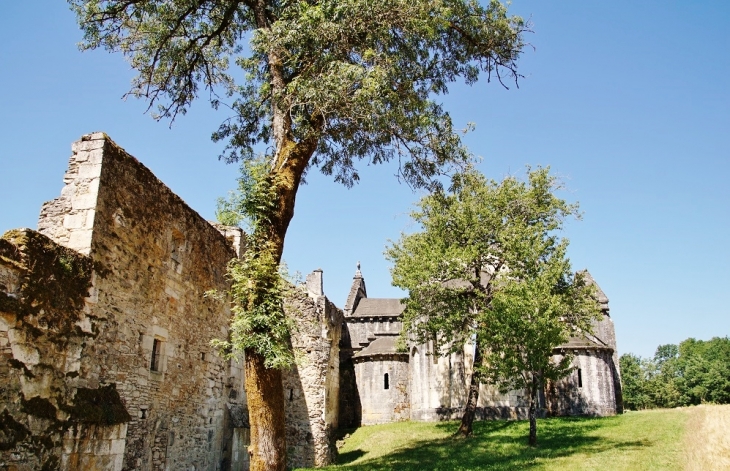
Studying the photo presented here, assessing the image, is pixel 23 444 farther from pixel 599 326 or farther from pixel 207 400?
pixel 599 326

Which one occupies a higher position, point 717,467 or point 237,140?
point 237,140

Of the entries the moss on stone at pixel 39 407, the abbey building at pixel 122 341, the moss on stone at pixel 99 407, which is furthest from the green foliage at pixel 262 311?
the moss on stone at pixel 39 407

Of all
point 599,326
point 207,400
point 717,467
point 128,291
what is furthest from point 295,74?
point 599,326

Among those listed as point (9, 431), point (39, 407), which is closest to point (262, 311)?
Result: point (39, 407)

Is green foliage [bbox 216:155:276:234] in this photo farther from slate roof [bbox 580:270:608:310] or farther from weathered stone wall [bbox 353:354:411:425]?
slate roof [bbox 580:270:608:310]

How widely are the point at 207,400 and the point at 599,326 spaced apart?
30.9 meters

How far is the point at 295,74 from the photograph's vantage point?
11805 mm

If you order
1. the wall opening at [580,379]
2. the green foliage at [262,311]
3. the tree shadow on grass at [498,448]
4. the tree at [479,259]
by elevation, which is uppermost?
the tree at [479,259]

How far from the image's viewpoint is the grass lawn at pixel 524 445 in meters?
15.4

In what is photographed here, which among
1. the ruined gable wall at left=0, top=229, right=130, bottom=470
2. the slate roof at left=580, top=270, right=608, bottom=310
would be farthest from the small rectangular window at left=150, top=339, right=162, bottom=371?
the slate roof at left=580, top=270, right=608, bottom=310

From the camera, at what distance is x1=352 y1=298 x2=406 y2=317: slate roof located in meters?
38.4

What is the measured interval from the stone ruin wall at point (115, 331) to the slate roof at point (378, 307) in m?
23.5

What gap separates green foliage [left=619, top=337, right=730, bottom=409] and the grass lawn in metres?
33.4

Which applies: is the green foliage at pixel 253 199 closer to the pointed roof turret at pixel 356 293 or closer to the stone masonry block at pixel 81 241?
the stone masonry block at pixel 81 241
